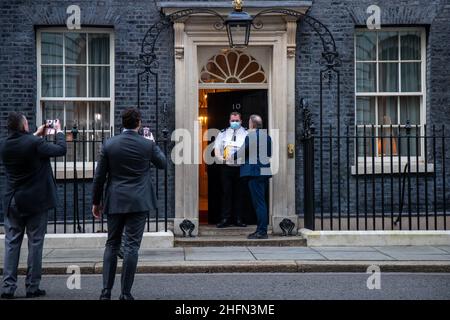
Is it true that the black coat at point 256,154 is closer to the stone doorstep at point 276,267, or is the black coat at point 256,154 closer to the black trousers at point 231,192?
the black trousers at point 231,192

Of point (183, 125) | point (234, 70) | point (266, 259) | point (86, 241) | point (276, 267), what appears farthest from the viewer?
point (234, 70)

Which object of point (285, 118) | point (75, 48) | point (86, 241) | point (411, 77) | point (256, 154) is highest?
point (75, 48)

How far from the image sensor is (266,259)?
9.80 meters

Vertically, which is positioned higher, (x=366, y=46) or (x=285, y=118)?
(x=366, y=46)

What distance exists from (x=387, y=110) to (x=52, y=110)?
5.85m

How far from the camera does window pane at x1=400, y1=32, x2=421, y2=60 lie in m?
13.0

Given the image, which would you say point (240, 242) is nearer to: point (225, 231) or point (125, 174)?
point (225, 231)

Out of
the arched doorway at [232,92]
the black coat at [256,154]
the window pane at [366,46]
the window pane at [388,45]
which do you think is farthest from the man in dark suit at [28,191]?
the window pane at [388,45]

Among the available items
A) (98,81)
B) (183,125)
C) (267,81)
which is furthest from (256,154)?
(98,81)

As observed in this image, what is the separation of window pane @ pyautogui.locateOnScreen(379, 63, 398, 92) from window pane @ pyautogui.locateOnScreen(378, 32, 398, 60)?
140mm

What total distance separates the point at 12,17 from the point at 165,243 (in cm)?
464

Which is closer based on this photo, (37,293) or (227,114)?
(37,293)

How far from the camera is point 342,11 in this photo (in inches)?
496
